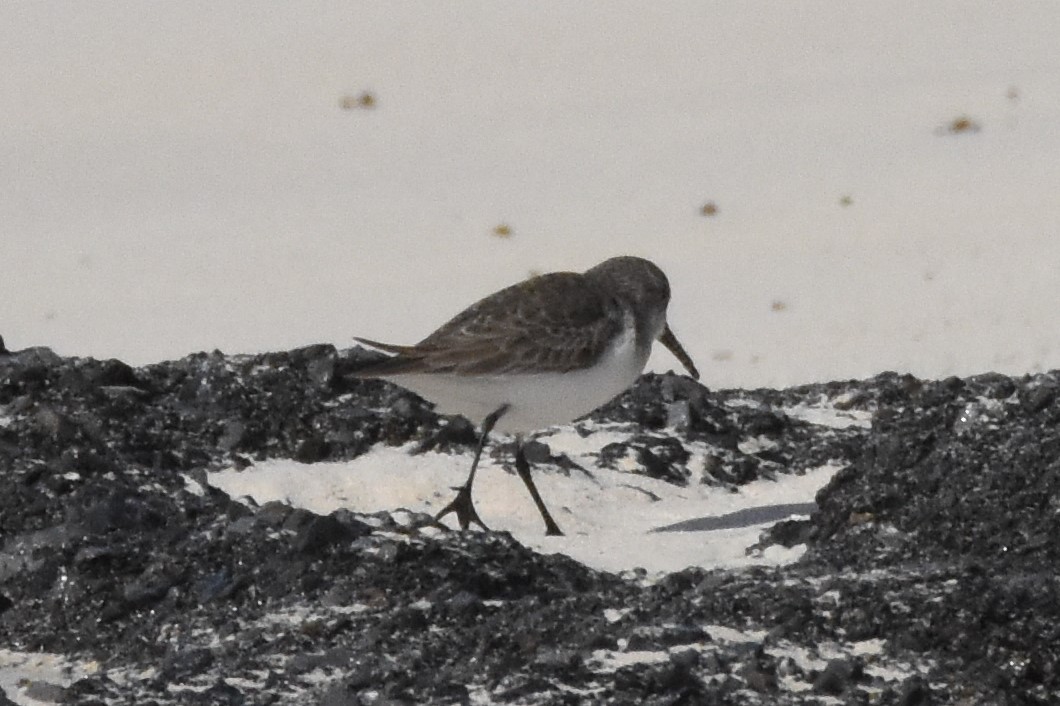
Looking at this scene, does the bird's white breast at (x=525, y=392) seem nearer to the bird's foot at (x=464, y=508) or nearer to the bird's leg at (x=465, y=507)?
the bird's leg at (x=465, y=507)

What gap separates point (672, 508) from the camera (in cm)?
749

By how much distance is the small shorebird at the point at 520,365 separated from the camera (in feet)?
24.0

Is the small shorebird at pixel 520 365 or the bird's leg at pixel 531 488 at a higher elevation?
the small shorebird at pixel 520 365

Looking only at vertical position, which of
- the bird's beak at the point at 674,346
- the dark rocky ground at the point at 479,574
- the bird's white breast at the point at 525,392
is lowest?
the dark rocky ground at the point at 479,574

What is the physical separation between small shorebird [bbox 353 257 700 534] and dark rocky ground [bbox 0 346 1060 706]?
53cm

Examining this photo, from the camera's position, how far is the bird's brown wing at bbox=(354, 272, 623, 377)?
7328 millimetres

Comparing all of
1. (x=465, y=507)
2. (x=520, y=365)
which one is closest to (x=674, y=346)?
(x=520, y=365)

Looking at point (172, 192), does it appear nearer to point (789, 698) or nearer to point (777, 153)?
point (777, 153)

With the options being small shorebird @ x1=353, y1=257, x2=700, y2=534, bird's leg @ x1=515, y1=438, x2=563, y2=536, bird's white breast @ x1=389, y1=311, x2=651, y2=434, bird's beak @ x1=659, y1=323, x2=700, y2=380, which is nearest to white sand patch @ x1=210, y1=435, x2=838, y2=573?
bird's leg @ x1=515, y1=438, x2=563, y2=536

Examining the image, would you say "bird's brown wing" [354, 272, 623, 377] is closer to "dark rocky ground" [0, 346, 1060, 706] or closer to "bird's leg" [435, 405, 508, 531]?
"bird's leg" [435, 405, 508, 531]

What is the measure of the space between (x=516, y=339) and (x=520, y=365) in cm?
11

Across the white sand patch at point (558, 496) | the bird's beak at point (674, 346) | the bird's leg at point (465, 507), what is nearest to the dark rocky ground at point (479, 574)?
the white sand patch at point (558, 496)

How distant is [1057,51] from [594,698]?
31.4 ft

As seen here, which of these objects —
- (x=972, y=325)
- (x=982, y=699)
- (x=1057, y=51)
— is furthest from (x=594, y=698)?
(x=1057, y=51)
